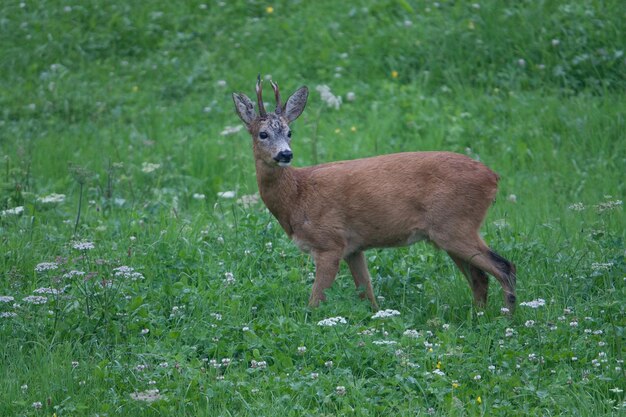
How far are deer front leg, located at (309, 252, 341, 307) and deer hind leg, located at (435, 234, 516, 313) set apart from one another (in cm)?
73

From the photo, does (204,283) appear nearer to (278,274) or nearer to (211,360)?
(278,274)

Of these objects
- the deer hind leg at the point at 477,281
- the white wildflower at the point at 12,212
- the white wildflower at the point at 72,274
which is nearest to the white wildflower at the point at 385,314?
the deer hind leg at the point at 477,281

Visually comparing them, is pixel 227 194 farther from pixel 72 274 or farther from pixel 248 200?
pixel 72 274

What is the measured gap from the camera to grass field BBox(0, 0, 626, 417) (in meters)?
5.42

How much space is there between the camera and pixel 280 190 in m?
7.07

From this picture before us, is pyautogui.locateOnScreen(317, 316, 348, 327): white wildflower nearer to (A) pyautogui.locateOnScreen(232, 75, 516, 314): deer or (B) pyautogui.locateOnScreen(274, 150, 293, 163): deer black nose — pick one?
(A) pyautogui.locateOnScreen(232, 75, 516, 314): deer

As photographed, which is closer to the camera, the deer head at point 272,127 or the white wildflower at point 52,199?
the deer head at point 272,127

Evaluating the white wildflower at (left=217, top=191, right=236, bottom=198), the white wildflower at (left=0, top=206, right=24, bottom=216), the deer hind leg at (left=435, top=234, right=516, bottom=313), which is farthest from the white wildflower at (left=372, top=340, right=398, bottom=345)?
the white wildflower at (left=0, top=206, right=24, bottom=216)

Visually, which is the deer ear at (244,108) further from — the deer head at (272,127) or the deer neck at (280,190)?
the deer neck at (280,190)

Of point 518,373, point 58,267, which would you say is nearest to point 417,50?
point 58,267

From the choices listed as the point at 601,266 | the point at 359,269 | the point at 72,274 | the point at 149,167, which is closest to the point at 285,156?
the point at 359,269

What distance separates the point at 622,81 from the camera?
10953 millimetres

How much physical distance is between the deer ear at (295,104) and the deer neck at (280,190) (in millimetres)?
402

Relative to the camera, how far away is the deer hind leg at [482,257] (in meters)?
6.63
